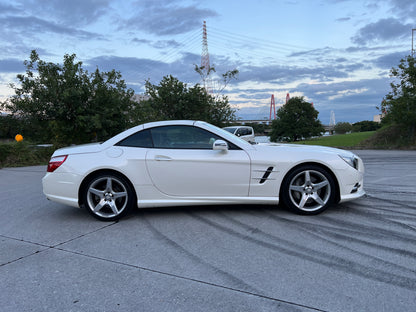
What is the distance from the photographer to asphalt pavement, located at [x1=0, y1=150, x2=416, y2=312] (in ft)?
8.06

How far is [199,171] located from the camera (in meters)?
4.53

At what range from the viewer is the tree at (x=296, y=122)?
53344 millimetres

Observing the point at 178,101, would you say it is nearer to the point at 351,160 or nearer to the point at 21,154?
the point at 21,154

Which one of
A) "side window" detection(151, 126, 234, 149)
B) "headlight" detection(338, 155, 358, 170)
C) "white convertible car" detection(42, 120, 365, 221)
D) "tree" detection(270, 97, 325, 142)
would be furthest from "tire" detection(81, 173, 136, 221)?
"tree" detection(270, 97, 325, 142)

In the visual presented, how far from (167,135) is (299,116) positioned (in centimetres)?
5281

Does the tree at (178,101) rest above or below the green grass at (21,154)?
above

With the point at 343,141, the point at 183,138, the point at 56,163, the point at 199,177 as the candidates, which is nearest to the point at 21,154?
the point at 56,163

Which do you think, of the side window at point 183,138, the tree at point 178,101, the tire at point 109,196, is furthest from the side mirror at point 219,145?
the tree at point 178,101

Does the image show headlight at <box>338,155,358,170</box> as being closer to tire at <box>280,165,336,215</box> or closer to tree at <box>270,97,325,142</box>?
tire at <box>280,165,336,215</box>

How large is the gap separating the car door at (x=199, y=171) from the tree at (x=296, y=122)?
50887 mm

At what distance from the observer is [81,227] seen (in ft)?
14.4

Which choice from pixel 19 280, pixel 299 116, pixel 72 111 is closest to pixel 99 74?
pixel 72 111

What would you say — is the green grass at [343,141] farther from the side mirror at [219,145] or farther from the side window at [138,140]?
the side window at [138,140]

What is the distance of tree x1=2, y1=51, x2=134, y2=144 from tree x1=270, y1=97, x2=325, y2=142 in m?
42.4
